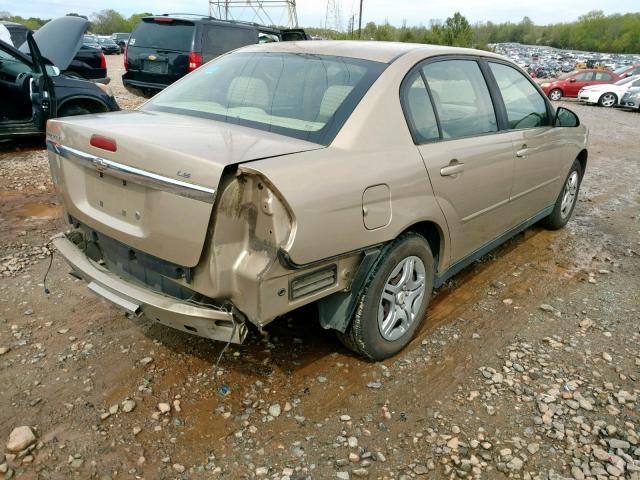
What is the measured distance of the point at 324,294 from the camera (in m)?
2.47

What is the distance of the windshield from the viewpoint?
272cm

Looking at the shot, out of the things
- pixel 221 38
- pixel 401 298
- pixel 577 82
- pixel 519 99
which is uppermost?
pixel 221 38

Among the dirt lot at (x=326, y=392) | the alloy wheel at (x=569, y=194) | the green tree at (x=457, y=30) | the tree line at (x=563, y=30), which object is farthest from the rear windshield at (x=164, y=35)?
the tree line at (x=563, y=30)

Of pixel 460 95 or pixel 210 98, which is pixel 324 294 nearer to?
pixel 210 98

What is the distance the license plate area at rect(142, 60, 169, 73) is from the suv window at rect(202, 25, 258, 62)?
0.77 m

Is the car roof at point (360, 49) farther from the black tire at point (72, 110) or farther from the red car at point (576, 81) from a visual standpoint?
the red car at point (576, 81)

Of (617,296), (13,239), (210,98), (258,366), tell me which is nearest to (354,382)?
(258,366)

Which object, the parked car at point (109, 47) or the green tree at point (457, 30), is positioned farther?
the parked car at point (109, 47)

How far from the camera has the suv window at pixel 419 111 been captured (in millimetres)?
2907

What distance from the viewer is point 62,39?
7203 millimetres

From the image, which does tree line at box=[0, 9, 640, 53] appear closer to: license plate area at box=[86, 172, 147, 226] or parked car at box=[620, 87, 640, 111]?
parked car at box=[620, 87, 640, 111]

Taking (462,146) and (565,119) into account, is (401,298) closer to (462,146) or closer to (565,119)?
(462,146)

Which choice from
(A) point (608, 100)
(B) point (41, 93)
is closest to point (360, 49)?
(B) point (41, 93)

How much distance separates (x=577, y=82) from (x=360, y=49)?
23.1m
